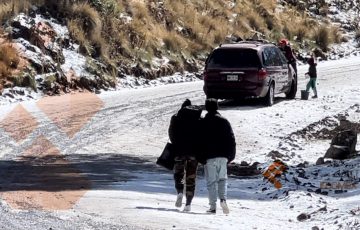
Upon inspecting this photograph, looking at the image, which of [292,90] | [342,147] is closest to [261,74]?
[292,90]

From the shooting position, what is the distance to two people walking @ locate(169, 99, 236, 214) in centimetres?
1029

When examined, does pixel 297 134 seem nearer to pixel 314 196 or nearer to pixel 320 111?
pixel 320 111

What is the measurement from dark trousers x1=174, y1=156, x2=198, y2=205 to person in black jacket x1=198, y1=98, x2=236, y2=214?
0.18m

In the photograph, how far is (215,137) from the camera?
10.3 meters

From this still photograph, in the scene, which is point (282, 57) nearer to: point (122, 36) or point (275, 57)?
point (275, 57)

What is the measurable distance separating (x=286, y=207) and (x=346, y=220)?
5.12 feet

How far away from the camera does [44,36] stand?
2572 cm

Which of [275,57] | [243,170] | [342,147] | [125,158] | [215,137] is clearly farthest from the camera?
[275,57]

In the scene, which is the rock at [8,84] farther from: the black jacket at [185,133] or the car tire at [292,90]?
the black jacket at [185,133]

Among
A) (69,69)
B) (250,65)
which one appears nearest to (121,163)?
(250,65)

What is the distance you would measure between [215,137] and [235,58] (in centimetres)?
1226

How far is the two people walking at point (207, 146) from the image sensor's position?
10.3 m

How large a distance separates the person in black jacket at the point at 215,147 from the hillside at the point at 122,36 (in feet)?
43.6

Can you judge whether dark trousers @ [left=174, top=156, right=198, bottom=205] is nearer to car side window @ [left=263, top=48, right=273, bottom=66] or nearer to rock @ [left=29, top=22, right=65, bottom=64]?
car side window @ [left=263, top=48, right=273, bottom=66]
